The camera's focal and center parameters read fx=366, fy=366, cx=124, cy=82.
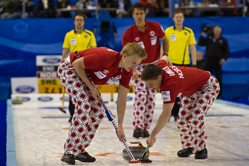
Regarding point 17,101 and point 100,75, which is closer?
point 100,75

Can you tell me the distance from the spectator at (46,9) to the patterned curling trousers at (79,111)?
5691 millimetres

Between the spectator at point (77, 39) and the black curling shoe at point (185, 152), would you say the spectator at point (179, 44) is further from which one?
the black curling shoe at point (185, 152)

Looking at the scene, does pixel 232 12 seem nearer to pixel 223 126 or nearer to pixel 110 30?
pixel 110 30

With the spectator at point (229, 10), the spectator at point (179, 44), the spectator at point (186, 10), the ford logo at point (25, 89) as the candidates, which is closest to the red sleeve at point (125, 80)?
the spectator at point (179, 44)

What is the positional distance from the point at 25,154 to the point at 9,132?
104 centimetres

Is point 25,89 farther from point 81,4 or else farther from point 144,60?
point 144,60

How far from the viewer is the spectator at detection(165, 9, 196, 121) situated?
18.6 ft

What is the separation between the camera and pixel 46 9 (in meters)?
8.84

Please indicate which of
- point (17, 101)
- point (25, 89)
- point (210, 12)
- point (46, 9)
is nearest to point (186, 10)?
point (210, 12)

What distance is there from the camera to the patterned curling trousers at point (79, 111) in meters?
3.32

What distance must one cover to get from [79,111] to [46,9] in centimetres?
607

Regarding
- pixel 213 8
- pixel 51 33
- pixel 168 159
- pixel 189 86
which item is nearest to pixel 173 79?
pixel 189 86

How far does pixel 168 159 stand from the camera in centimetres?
358

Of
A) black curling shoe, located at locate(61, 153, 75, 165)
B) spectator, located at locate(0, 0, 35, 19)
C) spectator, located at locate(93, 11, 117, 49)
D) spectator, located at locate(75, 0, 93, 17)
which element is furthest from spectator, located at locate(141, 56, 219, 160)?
spectator, located at locate(0, 0, 35, 19)
